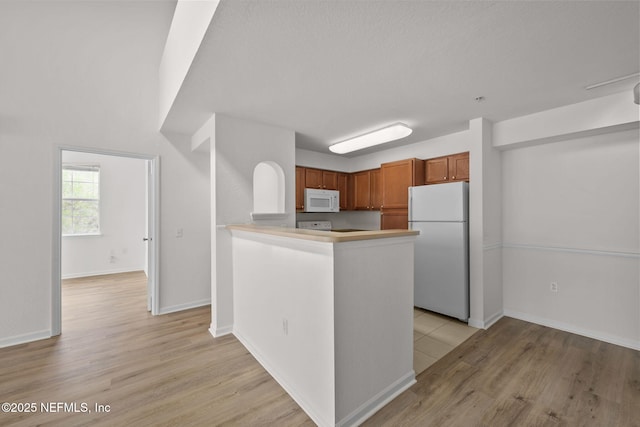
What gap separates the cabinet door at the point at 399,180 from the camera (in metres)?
4.04

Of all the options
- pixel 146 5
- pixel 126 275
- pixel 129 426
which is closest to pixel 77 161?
pixel 126 275

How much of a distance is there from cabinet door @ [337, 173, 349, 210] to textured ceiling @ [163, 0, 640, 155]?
2173 millimetres

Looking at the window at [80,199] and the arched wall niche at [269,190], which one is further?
the window at [80,199]

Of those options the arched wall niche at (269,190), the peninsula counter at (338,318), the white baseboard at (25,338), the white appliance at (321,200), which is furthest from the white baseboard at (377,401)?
the white baseboard at (25,338)

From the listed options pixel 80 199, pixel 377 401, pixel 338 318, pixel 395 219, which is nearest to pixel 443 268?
pixel 395 219

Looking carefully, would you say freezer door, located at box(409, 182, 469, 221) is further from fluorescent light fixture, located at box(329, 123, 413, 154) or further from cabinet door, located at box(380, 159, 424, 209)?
fluorescent light fixture, located at box(329, 123, 413, 154)

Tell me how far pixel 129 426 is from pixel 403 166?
4.07 metres

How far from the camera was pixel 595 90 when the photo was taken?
2447 millimetres

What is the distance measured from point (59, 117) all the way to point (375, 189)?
4359 mm

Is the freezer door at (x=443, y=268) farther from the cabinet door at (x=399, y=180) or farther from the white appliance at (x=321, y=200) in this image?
the white appliance at (x=321, y=200)

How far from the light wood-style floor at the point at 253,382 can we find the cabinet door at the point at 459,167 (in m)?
1.93

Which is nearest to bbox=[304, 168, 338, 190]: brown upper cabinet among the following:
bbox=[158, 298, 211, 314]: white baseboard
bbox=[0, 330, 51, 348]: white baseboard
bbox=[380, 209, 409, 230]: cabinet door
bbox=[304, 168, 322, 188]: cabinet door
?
bbox=[304, 168, 322, 188]: cabinet door

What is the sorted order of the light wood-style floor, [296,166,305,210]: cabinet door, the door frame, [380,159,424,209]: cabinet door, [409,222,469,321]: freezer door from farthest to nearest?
[296,166,305,210]: cabinet door → [380,159,424,209]: cabinet door → [409,222,469,321]: freezer door → the door frame → the light wood-style floor

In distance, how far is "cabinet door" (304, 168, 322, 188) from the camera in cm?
463
